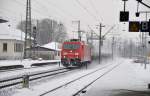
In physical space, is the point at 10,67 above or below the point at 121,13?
below

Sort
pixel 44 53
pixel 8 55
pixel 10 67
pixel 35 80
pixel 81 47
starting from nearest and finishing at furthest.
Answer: pixel 35 80 → pixel 10 67 → pixel 81 47 → pixel 8 55 → pixel 44 53

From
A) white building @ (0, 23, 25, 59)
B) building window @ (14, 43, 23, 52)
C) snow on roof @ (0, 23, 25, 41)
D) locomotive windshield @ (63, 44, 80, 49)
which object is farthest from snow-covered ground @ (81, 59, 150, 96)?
snow on roof @ (0, 23, 25, 41)

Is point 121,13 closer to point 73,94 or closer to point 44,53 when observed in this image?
point 73,94

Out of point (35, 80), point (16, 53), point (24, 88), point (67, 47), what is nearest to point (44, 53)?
point (16, 53)

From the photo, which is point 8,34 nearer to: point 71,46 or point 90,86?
point 71,46

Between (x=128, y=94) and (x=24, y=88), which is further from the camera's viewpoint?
(x=24, y=88)

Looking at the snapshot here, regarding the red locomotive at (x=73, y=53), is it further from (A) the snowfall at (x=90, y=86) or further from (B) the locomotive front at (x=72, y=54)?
(A) the snowfall at (x=90, y=86)

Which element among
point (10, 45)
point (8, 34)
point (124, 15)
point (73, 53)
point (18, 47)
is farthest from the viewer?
point (18, 47)

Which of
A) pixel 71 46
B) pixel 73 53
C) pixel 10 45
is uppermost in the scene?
pixel 10 45

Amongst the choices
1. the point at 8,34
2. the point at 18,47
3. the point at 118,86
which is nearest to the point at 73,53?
the point at 118,86

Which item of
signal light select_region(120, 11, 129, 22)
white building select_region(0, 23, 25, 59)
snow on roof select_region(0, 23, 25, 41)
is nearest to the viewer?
signal light select_region(120, 11, 129, 22)

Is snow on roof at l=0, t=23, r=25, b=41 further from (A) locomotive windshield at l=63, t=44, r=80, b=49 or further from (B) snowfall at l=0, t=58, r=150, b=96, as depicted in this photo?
(B) snowfall at l=0, t=58, r=150, b=96

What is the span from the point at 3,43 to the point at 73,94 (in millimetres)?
51388

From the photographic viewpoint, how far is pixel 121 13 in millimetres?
21312
